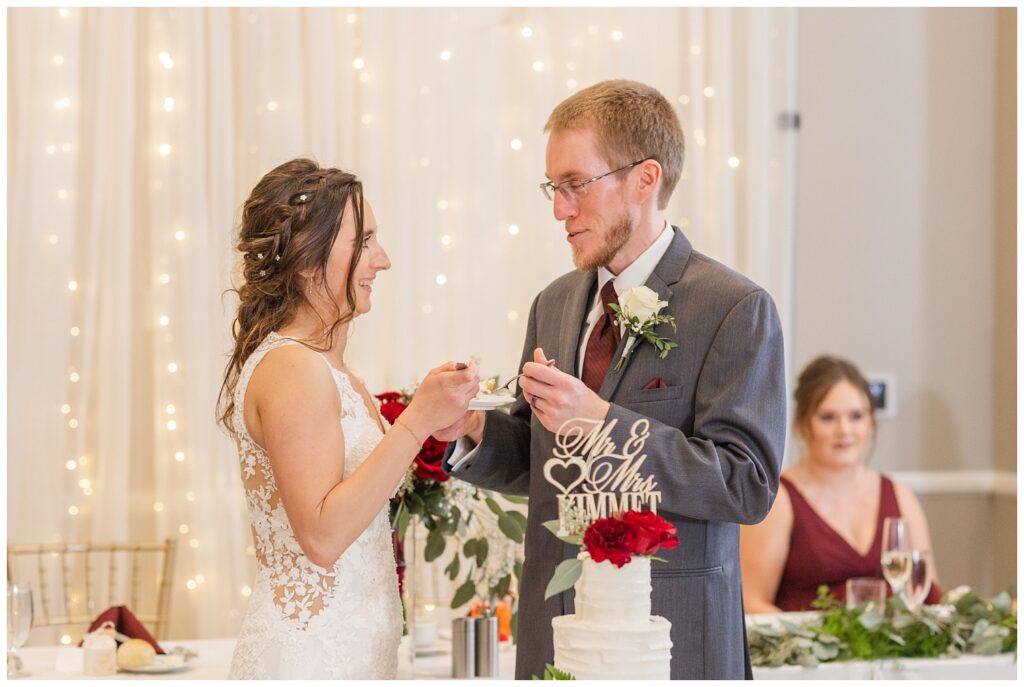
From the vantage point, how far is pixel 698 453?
196 cm

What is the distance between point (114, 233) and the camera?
387 cm

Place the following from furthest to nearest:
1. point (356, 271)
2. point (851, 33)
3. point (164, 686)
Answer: point (851, 33), point (164, 686), point (356, 271)

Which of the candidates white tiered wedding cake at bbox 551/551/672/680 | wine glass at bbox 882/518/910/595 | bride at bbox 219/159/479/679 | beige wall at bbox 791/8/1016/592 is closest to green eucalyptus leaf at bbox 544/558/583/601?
white tiered wedding cake at bbox 551/551/672/680

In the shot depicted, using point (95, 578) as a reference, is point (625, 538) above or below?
above

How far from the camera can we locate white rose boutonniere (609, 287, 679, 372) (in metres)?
2.08

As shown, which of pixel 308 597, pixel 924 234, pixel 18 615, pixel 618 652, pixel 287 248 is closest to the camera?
pixel 618 652

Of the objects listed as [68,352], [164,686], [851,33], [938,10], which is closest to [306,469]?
[164,686]

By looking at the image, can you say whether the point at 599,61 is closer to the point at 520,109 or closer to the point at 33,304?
the point at 520,109

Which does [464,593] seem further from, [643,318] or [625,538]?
[625,538]

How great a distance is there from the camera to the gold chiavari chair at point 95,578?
12.0 ft

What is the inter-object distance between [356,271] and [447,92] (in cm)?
208

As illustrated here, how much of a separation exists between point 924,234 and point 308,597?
362 cm

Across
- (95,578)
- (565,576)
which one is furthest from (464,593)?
(95,578)

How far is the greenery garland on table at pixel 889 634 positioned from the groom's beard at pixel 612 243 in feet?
3.44
